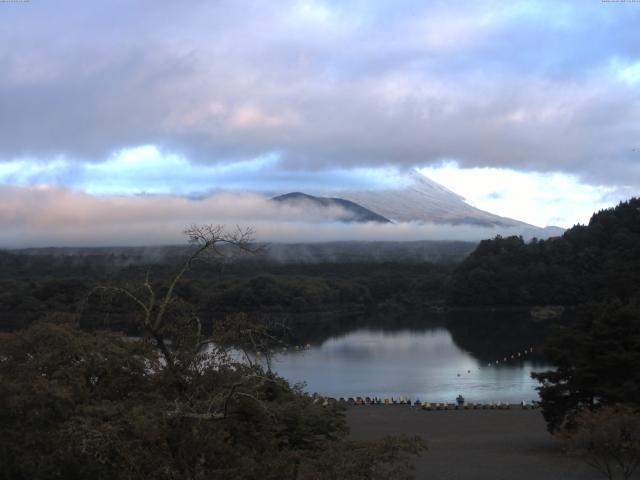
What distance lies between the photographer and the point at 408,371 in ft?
83.5

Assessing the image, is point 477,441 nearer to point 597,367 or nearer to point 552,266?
point 597,367

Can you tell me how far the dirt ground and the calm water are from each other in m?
3.15

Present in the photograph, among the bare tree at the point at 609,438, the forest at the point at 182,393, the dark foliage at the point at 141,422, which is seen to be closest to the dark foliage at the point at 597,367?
the forest at the point at 182,393

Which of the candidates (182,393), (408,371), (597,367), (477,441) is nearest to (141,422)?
(182,393)

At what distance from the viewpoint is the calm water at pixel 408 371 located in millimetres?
21375

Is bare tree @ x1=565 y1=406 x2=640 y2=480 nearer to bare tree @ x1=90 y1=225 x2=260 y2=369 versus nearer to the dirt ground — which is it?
the dirt ground

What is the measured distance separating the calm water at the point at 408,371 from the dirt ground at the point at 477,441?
124 inches

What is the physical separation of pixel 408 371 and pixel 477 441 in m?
12.2

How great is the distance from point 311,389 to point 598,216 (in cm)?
4034

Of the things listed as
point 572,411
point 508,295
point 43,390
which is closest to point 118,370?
point 43,390

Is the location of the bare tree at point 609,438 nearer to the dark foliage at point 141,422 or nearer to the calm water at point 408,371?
the dark foliage at point 141,422

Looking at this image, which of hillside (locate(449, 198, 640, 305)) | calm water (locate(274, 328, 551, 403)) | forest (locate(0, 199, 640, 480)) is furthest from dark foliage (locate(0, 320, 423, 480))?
hillside (locate(449, 198, 640, 305))

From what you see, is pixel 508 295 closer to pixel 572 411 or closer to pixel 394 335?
pixel 394 335

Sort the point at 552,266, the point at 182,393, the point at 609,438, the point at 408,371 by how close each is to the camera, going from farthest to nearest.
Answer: the point at 552,266
the point at 408,371
the point at 609,438
the point at 182,393
